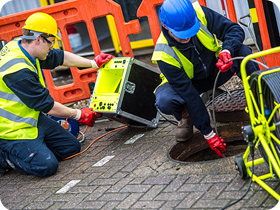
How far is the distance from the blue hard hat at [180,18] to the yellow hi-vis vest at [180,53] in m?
0.24

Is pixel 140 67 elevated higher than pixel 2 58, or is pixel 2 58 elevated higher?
pixel 2 58

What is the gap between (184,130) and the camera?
4461 mm

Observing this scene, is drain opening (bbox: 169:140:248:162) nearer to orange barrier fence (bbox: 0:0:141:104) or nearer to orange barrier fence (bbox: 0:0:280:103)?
orange barrier fence (bbox: 0:0:280:103)

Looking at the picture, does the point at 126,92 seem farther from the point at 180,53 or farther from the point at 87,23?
the point at 87,23

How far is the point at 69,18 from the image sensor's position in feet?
19.3

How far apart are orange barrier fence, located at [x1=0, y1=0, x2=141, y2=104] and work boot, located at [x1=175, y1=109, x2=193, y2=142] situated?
163cm

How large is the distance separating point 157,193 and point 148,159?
799 mm

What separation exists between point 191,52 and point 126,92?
1074 millimetres

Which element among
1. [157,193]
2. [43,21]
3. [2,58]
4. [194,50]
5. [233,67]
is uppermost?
[43,21]

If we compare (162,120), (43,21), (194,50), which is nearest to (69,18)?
(43,21)

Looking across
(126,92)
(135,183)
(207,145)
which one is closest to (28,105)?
(126,92)

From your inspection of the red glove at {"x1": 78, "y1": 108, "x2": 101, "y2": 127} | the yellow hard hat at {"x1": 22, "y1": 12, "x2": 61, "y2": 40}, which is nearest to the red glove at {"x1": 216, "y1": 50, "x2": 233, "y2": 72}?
the red glove at {"x1": 78, "y1": 108, "x2": 101, "y2": 127}

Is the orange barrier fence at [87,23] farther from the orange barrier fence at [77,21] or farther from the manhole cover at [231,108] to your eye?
the manhole cover at [231,108]

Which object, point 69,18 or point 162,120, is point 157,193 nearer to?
point 162,120
